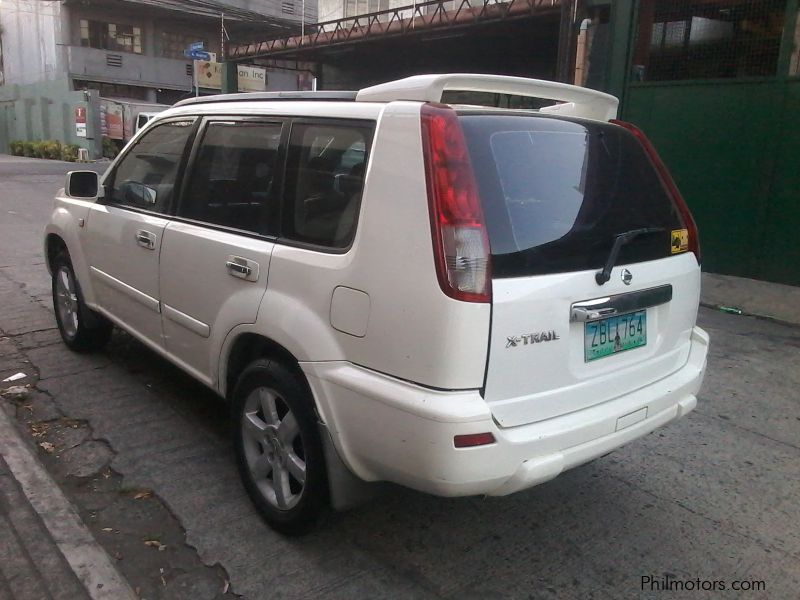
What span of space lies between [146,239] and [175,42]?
39.4 metres

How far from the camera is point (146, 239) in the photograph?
3.79 meters

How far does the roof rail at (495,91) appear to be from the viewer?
8.05 ft

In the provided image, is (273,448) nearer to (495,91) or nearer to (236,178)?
(236,178)

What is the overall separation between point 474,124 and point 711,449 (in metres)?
2.52

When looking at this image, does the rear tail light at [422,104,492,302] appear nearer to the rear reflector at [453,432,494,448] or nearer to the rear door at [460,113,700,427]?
the rear door at [460,113,700,427]

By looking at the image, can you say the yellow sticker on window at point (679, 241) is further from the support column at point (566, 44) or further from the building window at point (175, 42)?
the building window at point (175, 42)

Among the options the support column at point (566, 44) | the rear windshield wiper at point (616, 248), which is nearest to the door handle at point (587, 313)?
the rear windshield wiper at point (616, 248)

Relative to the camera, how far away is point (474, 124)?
245 centimetres

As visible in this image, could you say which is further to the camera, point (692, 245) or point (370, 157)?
point (692, 245)

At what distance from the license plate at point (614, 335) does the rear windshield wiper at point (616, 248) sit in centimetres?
16

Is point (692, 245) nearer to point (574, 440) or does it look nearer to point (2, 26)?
point (574, 440)

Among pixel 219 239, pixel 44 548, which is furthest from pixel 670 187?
pixel 44 548

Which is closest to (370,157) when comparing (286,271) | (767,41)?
(286,271)

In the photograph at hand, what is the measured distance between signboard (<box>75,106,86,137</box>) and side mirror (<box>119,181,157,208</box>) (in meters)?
30.9
